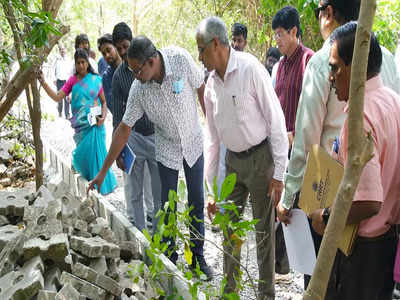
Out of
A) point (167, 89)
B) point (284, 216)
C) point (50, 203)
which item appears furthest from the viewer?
point (167, 89)

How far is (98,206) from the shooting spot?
4645 millimetres

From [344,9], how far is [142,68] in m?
1.54

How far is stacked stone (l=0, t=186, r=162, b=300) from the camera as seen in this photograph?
8.42 feet

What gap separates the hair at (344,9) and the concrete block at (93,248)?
201cm

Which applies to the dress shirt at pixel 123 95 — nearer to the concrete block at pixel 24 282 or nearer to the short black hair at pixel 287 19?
the short black hair at pixel 287 19

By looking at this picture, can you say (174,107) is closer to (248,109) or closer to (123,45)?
(248,109)

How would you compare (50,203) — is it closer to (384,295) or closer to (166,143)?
(166,143)

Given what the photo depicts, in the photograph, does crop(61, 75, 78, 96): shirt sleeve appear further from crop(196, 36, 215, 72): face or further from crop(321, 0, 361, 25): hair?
crop(321, 0, 361, 25): hair

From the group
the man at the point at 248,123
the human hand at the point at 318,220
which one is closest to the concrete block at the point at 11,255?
the man at the point at 248,123

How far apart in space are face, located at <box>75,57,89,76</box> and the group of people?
635 mm

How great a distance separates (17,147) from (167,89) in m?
4.17

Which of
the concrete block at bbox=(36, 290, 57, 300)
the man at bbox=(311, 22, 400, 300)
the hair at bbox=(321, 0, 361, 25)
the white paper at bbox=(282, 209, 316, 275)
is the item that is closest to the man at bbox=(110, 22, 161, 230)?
the concrete block at bbox=(36, 290, 57, 300)

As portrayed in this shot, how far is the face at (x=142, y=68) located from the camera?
336 cm

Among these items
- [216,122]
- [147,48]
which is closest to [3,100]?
[147,48]
